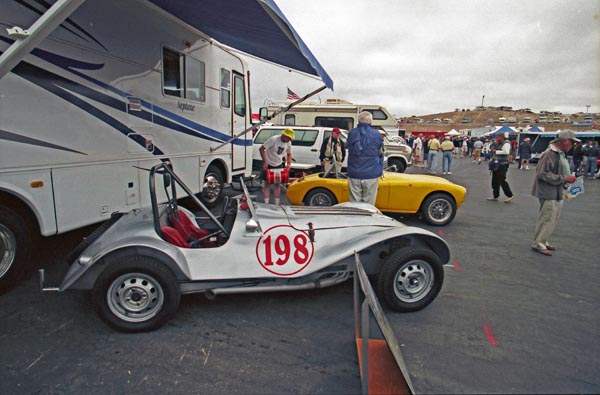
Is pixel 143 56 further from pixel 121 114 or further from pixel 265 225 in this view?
pixel 265 225

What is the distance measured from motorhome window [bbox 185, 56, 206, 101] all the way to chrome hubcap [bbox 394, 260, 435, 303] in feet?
16.0

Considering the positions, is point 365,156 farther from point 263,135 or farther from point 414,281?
point 263,135

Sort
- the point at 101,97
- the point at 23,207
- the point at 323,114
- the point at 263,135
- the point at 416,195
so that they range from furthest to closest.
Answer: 1. the point at 323,114
2. the point at 263,135
3. the point at 416,195
4. the point at 101,97
5. the point at 23,207

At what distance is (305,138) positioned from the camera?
A: 11922 mm

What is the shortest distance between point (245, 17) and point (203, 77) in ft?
8.97

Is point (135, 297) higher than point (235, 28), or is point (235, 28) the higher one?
point (235, 28)

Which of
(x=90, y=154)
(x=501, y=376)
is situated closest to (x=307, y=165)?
(x=90, y=154)

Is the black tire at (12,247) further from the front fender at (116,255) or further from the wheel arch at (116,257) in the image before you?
the wheel arch at (116,257)

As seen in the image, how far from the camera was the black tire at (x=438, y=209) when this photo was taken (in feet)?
21.7

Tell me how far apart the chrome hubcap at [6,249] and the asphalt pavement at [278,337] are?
28cm

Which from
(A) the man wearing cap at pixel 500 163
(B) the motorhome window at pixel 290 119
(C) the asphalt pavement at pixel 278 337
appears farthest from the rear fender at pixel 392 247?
(B) the motorhome window at pixel 290 119

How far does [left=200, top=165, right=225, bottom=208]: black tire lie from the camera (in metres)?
7.62

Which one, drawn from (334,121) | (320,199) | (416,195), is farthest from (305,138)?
(416,195)

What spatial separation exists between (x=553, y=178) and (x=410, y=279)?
297 cm
